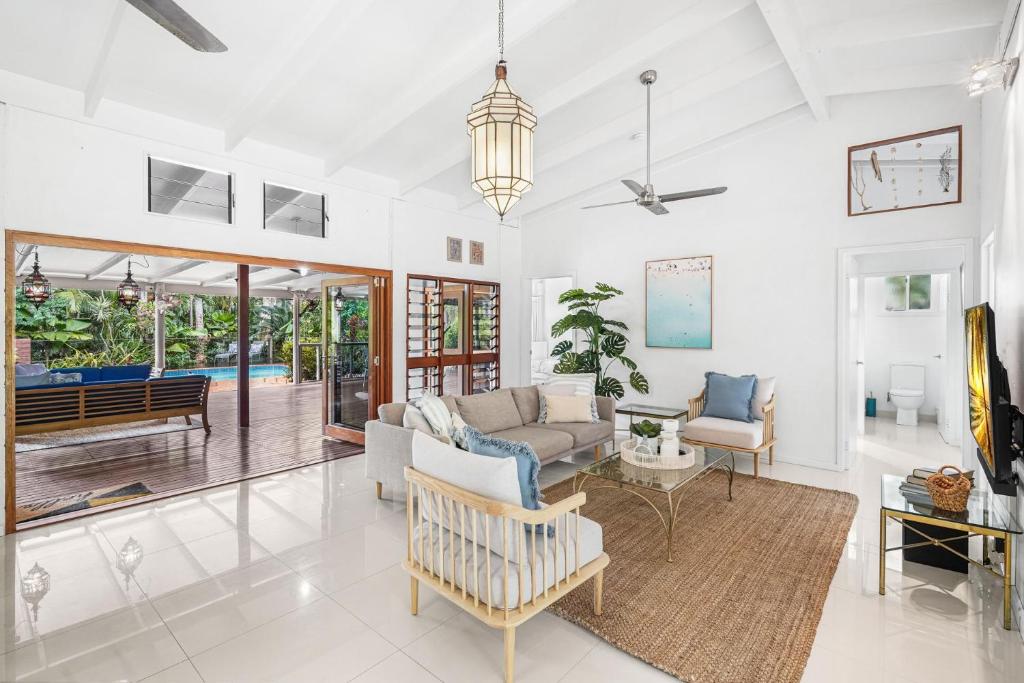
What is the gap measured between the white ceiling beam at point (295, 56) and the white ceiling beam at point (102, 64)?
845 millimetres

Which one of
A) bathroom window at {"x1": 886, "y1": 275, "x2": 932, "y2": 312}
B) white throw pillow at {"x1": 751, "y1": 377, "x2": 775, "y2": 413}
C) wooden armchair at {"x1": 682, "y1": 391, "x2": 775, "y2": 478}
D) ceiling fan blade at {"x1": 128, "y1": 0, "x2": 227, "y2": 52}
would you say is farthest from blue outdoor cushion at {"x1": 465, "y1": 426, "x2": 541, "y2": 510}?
bathroom window at {"x1": 886, "y1": 275, "x2": 932, "y2": 312}

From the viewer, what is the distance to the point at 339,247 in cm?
544

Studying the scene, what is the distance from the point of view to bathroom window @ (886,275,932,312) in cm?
671

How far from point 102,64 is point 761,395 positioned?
6.09 m

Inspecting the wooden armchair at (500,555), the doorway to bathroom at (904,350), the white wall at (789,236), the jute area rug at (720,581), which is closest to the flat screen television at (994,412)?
the jute area rug at (720,581)

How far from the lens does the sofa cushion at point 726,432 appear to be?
182 inches

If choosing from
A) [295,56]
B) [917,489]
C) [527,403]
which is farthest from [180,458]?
[917,489]

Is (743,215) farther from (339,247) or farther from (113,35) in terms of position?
(113,35)

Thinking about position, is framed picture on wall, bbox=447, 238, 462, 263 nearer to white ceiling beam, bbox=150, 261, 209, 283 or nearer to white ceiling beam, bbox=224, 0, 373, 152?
white ceiling beam, bbox=224, 0, 373, 152

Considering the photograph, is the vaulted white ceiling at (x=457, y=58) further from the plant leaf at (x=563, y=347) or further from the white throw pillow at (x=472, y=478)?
the plant leaf at (x=563, y=347)

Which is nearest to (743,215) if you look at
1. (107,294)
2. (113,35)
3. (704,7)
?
(704,7)

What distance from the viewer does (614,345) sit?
6.21 meters

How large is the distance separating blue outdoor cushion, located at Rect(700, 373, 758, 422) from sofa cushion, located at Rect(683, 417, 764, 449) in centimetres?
9

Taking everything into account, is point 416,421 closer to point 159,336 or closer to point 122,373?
point 122,373
